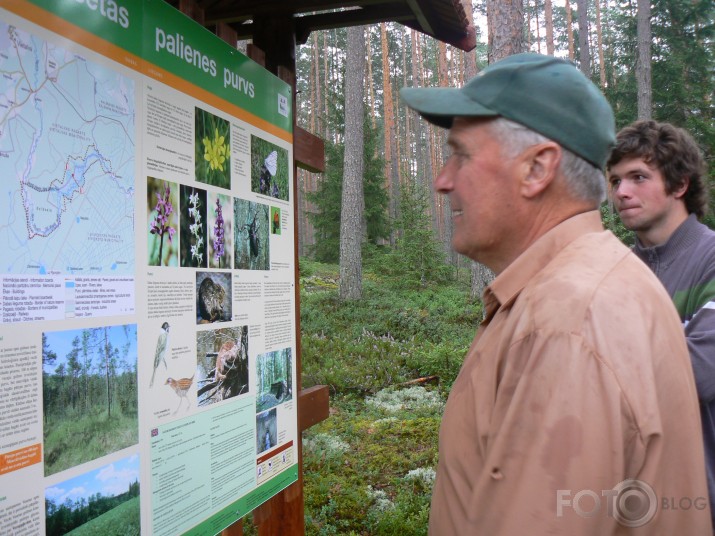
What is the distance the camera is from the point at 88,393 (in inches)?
73.9

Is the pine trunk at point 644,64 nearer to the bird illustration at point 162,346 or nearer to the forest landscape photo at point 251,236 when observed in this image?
the forest landscape photo at point 251,236

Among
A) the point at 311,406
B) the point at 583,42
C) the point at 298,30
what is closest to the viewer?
the point at 311,406

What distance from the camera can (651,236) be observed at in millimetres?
2836

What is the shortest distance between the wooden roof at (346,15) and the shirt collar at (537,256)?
2.36 meters

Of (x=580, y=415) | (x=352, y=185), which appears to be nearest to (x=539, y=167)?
(x=580, y=415)

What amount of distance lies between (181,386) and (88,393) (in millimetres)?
450

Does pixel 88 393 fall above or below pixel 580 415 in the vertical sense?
below

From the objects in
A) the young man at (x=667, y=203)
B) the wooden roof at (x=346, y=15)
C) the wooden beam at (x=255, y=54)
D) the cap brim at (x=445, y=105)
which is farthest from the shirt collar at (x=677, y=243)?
the wooden beam at (x=255, y=54)

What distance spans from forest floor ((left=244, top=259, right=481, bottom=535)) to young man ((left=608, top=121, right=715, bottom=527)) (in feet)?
9.93

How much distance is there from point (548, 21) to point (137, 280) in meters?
29.4

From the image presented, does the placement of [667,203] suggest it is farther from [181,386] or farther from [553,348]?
[181,386]

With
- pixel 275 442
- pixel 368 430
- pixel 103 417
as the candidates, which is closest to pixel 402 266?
pixel 368 430

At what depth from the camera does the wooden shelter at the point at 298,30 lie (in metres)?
3.26

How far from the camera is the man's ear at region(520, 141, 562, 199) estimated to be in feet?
4.89
